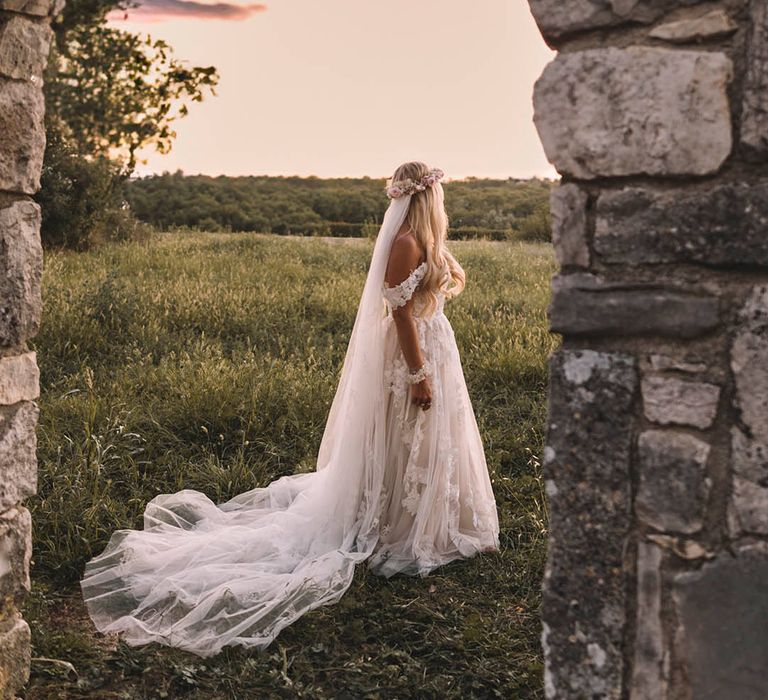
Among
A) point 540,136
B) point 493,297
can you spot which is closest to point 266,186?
point 493,297

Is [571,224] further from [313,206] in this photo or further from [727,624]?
[313,206]

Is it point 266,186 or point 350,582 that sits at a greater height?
point 266,186

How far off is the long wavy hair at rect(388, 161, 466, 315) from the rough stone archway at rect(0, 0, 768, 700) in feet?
8.52

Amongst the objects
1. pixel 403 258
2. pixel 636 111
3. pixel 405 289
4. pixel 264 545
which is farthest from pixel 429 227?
pixel 636 111

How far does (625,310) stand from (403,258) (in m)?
2.68

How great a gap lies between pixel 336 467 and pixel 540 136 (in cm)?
320

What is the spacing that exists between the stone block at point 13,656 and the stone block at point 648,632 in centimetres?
Answer: 234

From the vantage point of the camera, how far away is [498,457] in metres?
5.79

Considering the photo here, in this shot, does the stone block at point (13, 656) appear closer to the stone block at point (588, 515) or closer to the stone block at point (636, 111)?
the stone block at point (588, 515)

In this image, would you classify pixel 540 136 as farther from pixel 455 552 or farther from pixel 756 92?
pixel 455 552

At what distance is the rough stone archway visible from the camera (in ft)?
6.15

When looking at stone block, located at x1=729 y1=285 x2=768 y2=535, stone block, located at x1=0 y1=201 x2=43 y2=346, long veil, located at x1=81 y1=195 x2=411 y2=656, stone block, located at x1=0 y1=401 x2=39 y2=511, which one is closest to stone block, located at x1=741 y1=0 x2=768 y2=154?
stone block, located at x1=729 y1=285 x2=768 y2=535

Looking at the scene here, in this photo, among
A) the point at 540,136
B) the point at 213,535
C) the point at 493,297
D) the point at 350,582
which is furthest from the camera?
the point at 493,297

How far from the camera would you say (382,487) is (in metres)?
4.88
